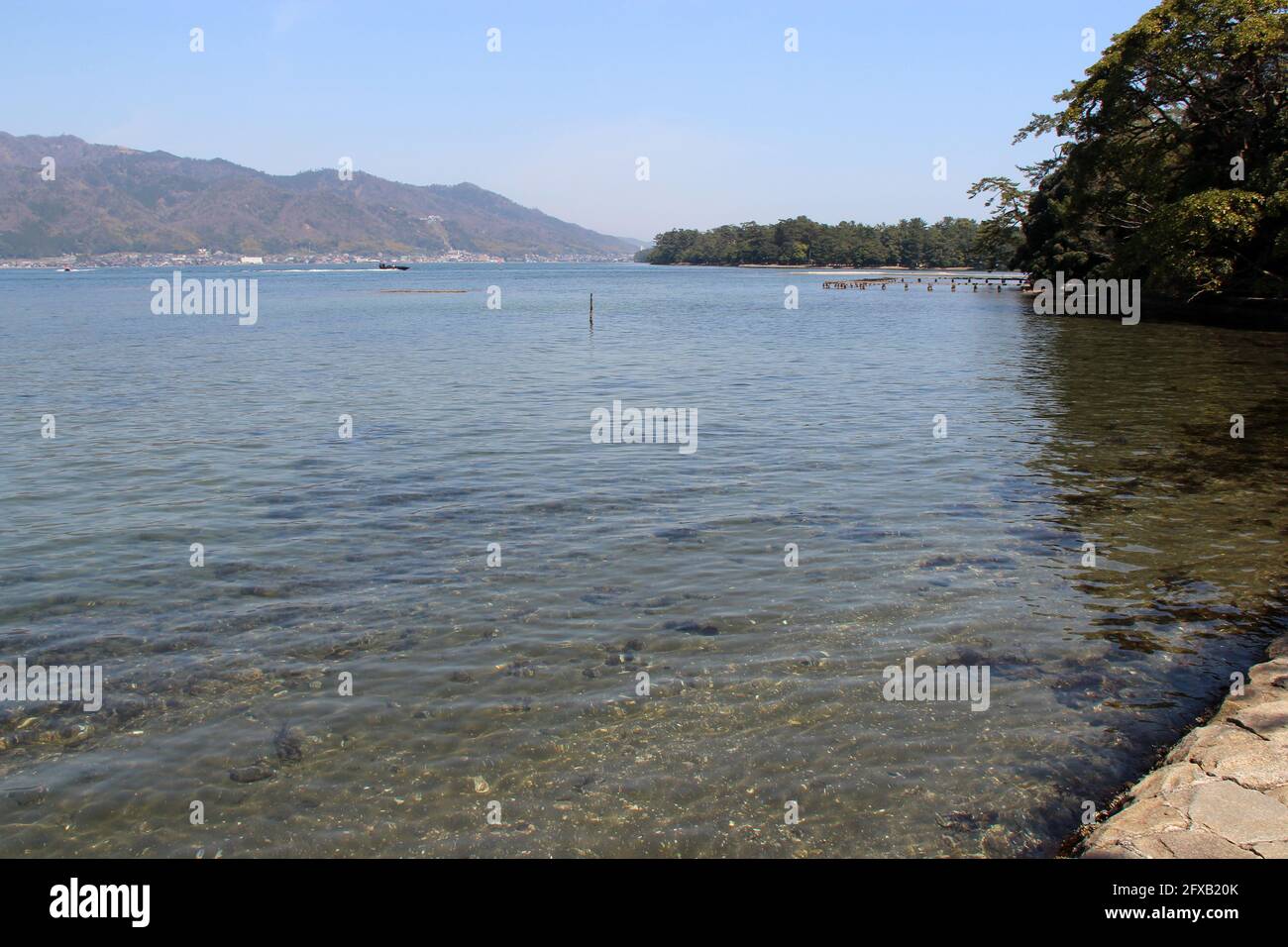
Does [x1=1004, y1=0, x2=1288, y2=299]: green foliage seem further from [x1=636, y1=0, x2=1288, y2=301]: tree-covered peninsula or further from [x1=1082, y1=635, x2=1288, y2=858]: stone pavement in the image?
[x1=1082, y1=635, x2=1288, y2=858]: stone pavement

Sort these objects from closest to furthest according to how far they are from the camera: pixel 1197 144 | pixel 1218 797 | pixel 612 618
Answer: pixel 1218 797 → pixel 612 618 → pixel 1197 144

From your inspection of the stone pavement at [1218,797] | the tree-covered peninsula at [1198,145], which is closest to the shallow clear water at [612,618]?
the stone pavement at [1218,797]

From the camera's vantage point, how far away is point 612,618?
39.4 ft

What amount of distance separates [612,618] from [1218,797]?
273 inches

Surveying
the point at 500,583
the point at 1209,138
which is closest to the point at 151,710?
the point at 500,583

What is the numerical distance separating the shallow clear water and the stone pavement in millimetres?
657

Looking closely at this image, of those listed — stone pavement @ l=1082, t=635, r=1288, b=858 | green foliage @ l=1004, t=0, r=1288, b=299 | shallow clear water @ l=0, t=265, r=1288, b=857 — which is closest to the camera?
stone pavement @ l=1082, t=635, r=1288, b=858

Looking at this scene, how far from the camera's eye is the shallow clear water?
8.06m

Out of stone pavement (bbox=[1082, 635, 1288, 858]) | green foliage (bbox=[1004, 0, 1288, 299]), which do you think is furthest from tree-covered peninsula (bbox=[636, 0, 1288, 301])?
stone pavement (bbox=[1082, 635, 1288, 858])

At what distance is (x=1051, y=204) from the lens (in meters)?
86.4

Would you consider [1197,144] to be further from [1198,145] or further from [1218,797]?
[1218,797]

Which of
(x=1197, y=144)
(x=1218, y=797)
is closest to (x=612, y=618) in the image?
(x=1218, y=797)

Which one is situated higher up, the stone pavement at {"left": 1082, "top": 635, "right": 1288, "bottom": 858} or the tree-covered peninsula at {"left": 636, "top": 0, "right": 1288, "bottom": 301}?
the tree-covered peninsula at {"left": 636, "top": 0, "right": 1288, "bottom": 301}
